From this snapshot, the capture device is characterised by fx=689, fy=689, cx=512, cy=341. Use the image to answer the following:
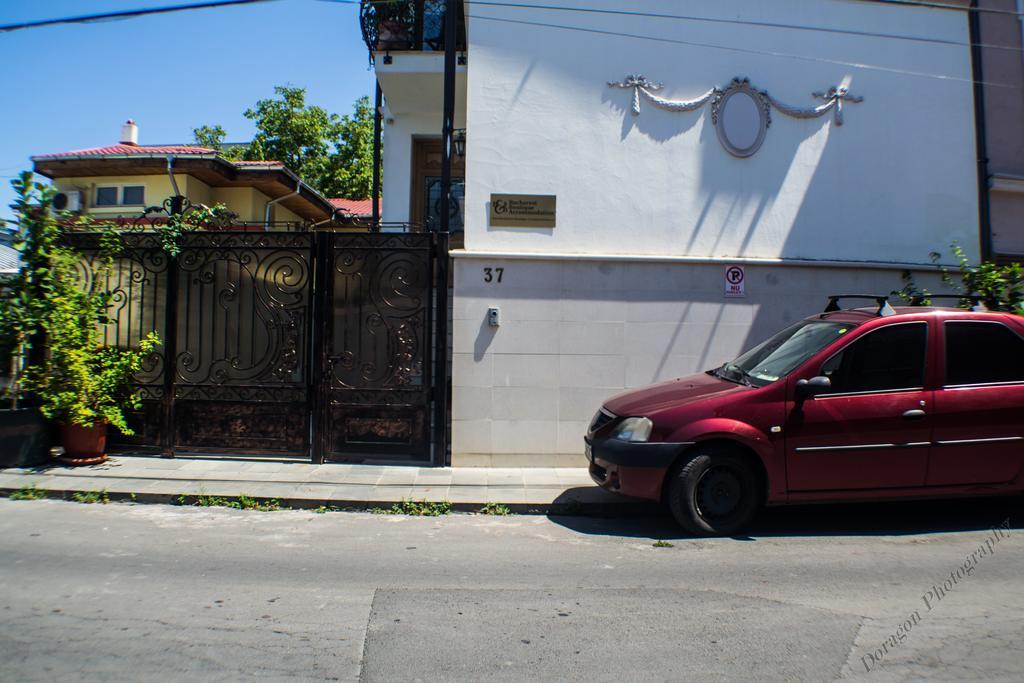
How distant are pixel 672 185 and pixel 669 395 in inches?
144

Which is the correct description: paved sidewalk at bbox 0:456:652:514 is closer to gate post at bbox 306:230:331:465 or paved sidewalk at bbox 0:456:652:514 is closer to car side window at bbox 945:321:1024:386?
gate post at bbox 306:230:331:465

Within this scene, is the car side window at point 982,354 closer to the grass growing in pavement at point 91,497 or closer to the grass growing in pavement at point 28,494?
the grass growing in pavement at point 91,497

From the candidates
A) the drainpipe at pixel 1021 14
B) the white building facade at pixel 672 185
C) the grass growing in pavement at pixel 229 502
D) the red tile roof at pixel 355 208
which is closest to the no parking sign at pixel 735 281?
the white building facade at pixel 672 185

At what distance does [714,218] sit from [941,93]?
390 cm

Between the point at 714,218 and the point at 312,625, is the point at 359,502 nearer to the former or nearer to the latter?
the point at 312,625

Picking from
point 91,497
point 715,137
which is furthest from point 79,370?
point 715,137

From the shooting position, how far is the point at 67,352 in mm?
8102

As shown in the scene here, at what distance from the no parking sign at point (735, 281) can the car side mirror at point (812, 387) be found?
119 inches

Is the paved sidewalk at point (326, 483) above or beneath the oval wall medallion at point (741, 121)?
beneath

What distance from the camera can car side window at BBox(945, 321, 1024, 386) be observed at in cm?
624

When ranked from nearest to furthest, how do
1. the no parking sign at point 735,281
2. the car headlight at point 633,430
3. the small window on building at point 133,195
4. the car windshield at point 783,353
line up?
1. the car headlight at point 633,430
2. the car windshield at point 783,353
3. the no parking sign at point 735,281
4. the small window on building at point 133,195

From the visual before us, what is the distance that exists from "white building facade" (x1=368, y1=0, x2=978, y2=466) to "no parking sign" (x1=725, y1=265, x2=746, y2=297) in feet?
0.10

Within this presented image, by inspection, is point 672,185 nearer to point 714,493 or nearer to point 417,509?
point 714,493

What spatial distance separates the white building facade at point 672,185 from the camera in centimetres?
870
